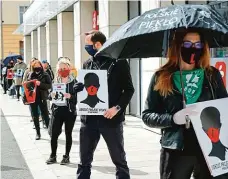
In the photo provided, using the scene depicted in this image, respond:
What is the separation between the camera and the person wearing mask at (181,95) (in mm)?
3180

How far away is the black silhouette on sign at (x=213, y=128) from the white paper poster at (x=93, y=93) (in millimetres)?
1784

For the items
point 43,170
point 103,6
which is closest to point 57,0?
point 103,6

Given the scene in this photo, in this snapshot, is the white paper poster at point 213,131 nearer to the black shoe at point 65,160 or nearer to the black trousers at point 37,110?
the black shoe at point 65,160

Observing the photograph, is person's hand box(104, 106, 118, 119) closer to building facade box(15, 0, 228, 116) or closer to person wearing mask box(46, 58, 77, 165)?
person wearing mask box(46, 58, 77, 165)

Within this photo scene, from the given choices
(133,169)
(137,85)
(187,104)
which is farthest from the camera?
(137,85)

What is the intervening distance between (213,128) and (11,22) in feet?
172

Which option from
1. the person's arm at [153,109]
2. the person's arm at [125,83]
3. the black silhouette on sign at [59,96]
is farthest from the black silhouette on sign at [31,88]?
the person's arm at [153,109]

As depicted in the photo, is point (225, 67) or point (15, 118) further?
point (15, 118)

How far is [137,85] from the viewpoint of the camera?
13156mm

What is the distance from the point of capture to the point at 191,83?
3.23m

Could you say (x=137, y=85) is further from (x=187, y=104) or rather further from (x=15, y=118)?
(x=187, y=104)

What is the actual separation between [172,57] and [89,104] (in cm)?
177

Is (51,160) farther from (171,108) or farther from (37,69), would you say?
(171,108)

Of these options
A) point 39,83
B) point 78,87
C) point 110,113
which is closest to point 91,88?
point 78,87
